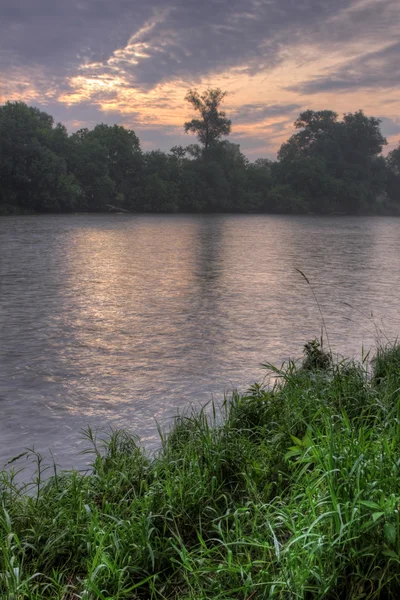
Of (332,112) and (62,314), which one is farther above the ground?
(332,112)

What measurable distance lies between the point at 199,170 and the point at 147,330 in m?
79.4

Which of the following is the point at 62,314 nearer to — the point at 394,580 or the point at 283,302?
the point at 283,302

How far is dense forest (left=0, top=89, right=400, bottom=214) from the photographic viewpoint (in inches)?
2356

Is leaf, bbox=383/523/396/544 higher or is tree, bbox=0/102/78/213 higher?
tree, bbox=0/102/78/213

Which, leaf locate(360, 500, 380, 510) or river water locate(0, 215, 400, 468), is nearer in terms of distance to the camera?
leaf locate(360, 500, 380, 510)

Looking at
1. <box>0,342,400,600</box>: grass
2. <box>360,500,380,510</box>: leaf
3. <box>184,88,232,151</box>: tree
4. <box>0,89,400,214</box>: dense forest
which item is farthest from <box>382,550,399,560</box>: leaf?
<box>184,88,232,151</box>: tree

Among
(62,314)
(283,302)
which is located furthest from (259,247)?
(62,314)

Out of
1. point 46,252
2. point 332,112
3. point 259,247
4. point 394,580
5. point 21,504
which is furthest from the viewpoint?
point 332,112

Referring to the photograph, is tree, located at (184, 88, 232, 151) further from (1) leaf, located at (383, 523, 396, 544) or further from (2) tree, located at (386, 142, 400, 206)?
(1) leaf, located at (383, 523, 396, 544)

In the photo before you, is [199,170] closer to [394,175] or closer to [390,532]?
[394,175]

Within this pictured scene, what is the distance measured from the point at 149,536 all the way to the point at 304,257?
63.8 feet

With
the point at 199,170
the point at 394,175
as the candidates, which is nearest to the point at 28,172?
the point at 199,170

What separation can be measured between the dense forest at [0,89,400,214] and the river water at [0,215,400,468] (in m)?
43.1

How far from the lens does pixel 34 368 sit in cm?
724
